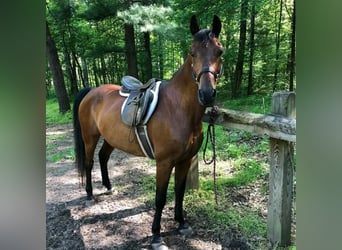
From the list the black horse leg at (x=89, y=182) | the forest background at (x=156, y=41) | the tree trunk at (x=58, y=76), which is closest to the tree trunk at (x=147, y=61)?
the forest background at (x=156, y=41)

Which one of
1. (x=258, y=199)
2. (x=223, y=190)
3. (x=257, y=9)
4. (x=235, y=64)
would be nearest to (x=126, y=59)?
(x=235, y=64)

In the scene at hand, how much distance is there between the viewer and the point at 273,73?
2.04m

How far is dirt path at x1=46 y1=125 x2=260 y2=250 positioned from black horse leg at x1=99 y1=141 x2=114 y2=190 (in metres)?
0.05

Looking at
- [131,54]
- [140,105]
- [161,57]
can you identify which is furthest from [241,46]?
[140,105]

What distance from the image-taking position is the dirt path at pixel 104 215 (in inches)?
56.5

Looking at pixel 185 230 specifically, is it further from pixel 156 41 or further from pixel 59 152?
pixel 156 41

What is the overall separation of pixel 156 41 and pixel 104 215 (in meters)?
1.36

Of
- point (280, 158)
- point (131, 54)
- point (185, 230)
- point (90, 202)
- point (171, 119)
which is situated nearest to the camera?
point (280, 158)

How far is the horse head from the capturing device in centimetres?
110

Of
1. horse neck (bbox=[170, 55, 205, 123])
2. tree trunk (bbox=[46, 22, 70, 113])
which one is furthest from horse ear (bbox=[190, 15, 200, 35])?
tree trunk (bbox=[46, 22, 70, 113])

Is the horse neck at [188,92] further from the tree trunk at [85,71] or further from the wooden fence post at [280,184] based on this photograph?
the tree trunk at [85,71]

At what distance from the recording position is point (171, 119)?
4.43ft
